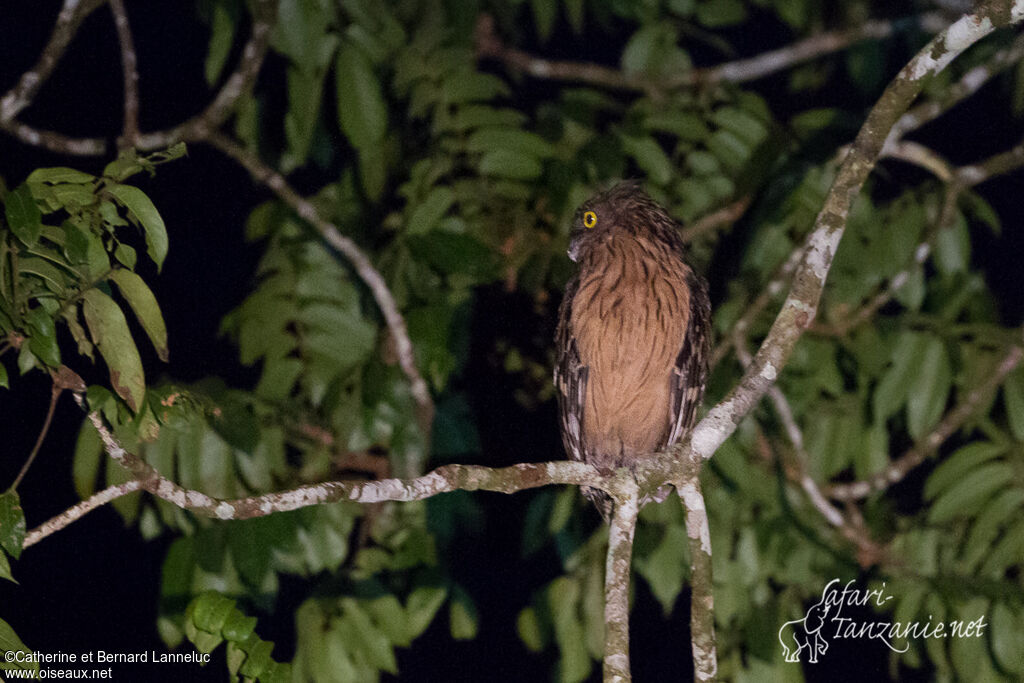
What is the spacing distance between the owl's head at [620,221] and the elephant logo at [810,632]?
1396mm

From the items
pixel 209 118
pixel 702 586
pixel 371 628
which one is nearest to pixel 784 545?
pixel 702 586

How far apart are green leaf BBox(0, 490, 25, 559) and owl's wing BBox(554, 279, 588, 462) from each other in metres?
1.20

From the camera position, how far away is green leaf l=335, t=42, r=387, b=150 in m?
2.40

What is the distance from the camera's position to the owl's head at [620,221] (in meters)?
2.09

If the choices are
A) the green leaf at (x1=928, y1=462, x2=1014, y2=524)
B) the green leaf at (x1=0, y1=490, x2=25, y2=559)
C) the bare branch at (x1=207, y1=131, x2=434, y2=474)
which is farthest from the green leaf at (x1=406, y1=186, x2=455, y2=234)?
the green leaf at (x1=928, y1=462, x2=1014, y2=524)

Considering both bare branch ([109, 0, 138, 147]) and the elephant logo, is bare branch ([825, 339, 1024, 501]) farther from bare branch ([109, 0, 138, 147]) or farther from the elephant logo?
bare branch ([109, 0, 138, 147])

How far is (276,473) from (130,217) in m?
1.10

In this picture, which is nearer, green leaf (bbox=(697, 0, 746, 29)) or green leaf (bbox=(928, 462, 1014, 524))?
green leaf (bbox=(928, 462, 1014, 524))

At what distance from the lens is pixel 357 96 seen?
2398mm

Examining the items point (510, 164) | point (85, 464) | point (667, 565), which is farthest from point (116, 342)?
point (667, 565)

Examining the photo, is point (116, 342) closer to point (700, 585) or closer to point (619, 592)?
point (619, 592)

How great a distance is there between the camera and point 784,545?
2.70m
